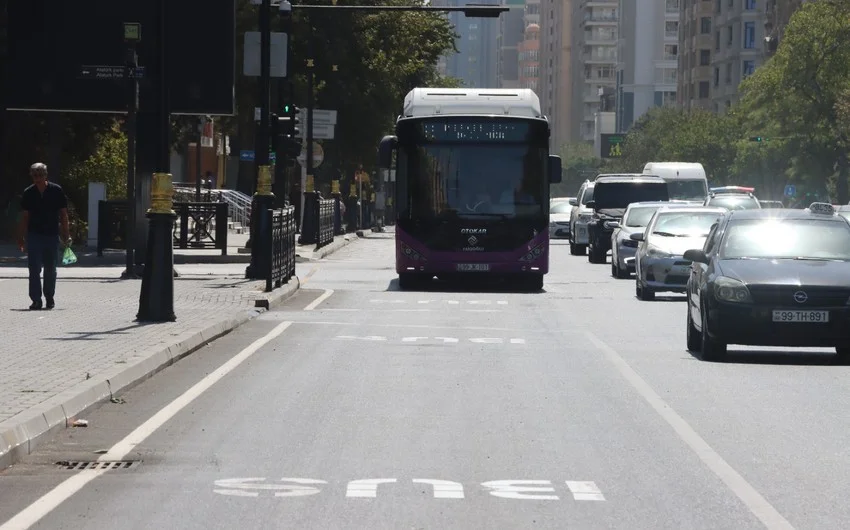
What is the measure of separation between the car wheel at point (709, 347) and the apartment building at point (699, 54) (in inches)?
5785

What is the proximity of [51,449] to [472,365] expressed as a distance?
665cm

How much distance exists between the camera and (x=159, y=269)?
2044cm

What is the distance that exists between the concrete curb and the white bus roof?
12.2 metres

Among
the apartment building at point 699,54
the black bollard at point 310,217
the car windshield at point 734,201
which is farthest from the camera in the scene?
the apartment building at point 699,54

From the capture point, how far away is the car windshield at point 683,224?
30984mm

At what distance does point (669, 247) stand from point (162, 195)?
11342 millimetres

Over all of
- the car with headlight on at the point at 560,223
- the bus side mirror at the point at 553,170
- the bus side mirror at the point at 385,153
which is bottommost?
the car with headlight on at the point at 560,223

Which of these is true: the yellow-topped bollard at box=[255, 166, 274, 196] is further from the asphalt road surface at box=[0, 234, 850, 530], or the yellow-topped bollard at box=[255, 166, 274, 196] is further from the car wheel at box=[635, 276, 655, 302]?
→ the asphalt road surface at box=[0, 234, 850, 530]

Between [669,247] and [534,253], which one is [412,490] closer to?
[669,247]

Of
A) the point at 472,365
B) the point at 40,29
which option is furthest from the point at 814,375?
the point at 40,29

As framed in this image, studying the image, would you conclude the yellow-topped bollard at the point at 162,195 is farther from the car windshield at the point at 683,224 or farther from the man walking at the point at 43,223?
the car windshield at the point at 683,224

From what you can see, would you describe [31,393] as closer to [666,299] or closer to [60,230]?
[60,230]

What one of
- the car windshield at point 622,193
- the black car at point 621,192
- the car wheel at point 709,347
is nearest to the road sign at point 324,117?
the black car at point 621,192

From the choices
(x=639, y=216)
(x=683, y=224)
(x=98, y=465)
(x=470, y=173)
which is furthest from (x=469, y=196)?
(x=98, y=465)
